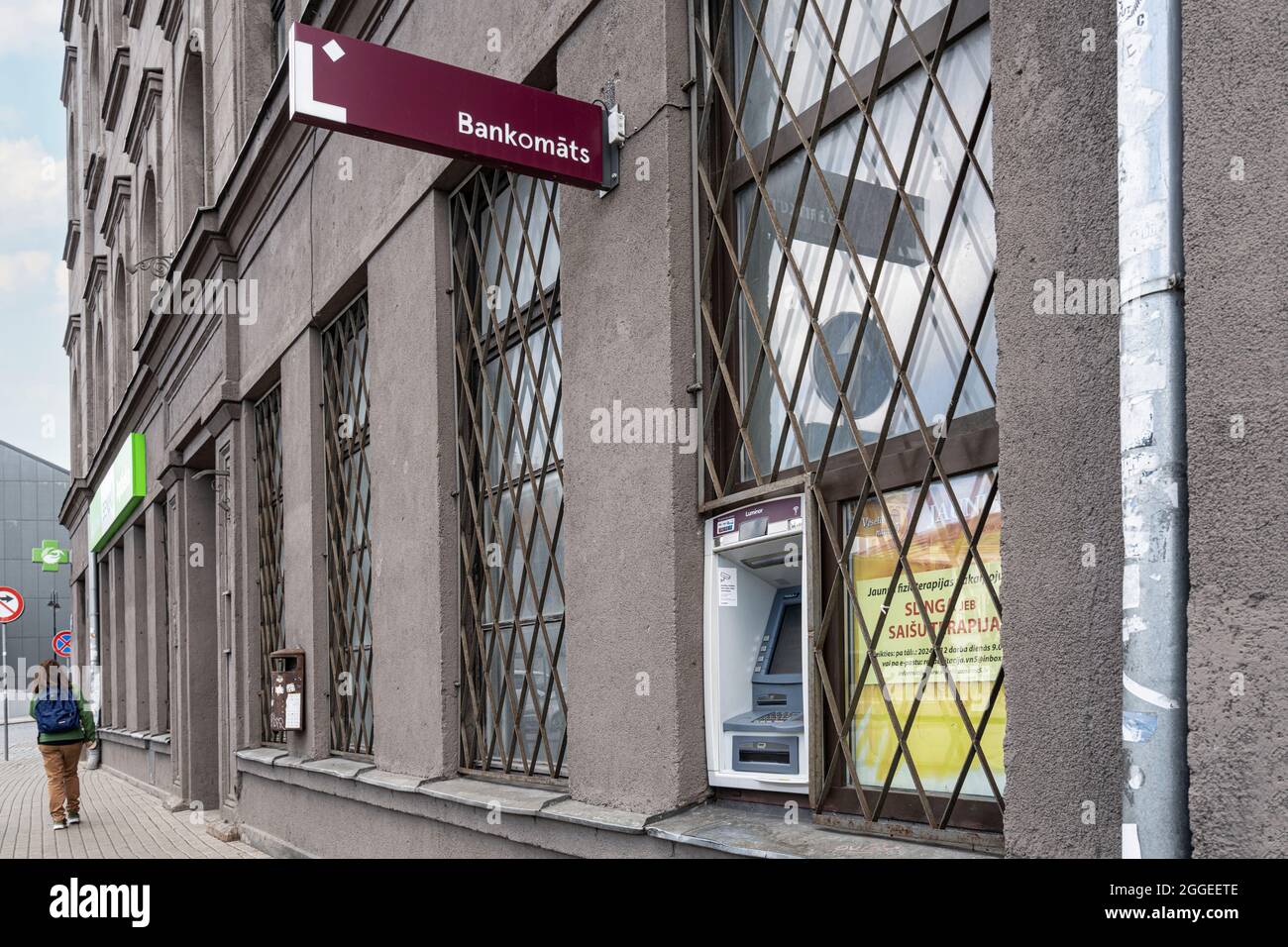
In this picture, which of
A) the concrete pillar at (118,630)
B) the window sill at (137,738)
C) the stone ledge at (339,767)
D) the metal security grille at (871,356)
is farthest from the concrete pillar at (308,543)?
the concrete pillar at (118,630)

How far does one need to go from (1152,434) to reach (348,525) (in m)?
7.95

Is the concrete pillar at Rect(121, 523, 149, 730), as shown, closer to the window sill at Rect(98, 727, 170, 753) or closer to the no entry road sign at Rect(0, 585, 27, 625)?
the window sill at Rect(98, 727, 170, 753)

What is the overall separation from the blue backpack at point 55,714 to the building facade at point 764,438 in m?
3.52

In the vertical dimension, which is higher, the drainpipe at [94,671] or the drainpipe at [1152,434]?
the drainpipe at [1152,434]

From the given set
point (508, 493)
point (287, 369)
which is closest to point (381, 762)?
point (508, 493)

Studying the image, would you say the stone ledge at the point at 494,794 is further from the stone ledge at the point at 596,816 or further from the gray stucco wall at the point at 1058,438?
the gray stucco wall at the point at 1058,438

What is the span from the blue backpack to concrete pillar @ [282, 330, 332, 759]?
394cm

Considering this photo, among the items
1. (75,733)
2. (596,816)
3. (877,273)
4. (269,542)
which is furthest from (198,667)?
(877,273)

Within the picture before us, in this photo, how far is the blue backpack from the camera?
1340 centimetres

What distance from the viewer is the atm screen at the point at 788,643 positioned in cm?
511

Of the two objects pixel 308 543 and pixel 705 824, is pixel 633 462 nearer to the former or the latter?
pixel 705 824

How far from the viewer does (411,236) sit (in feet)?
27.0
